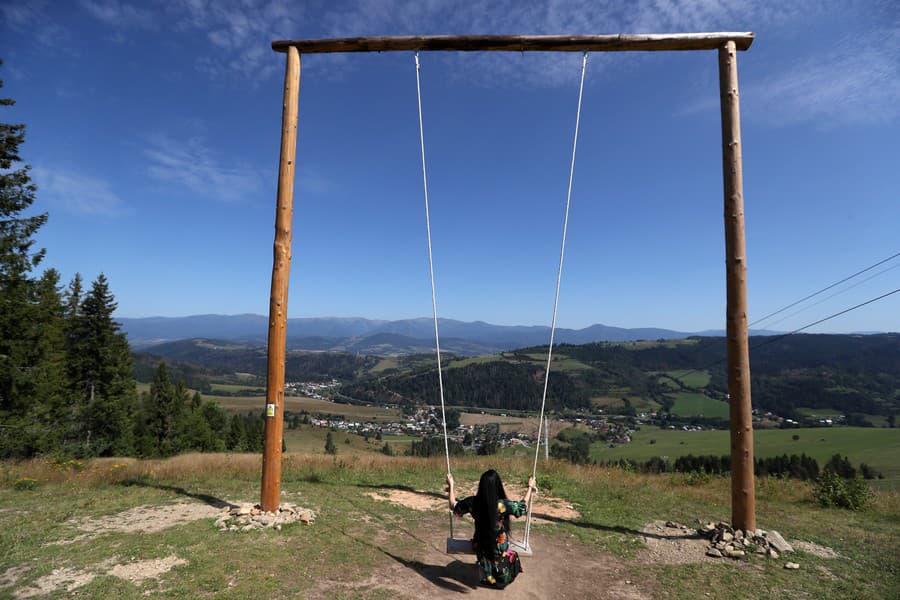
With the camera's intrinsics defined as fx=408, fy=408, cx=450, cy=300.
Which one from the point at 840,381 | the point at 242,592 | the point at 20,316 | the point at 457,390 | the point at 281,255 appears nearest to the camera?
the point at 242,592

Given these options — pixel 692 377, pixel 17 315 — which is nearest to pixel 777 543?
pixel 17 315

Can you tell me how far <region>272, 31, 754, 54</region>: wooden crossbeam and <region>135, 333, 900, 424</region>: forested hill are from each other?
86.6 m

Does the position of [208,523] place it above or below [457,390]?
above

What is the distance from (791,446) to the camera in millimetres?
44562

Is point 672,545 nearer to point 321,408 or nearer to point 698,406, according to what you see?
point 321,408

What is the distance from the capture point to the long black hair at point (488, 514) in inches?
165

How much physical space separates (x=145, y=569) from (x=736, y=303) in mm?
8112

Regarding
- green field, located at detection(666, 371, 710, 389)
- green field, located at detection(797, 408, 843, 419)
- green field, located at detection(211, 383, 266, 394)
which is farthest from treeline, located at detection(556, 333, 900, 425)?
green field, located at detection(211, 383, 266, 394)

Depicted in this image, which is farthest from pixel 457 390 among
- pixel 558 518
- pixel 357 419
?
pixel 558 518

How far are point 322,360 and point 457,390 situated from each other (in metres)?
107

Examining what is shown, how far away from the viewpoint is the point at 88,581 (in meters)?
4.07

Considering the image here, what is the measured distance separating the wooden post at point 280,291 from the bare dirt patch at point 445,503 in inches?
97.5

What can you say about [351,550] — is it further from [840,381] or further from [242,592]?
[840,381]

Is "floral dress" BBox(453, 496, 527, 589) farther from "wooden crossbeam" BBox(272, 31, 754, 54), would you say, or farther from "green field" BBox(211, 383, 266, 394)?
"green field" BBox(211, 383, 266, 394)
